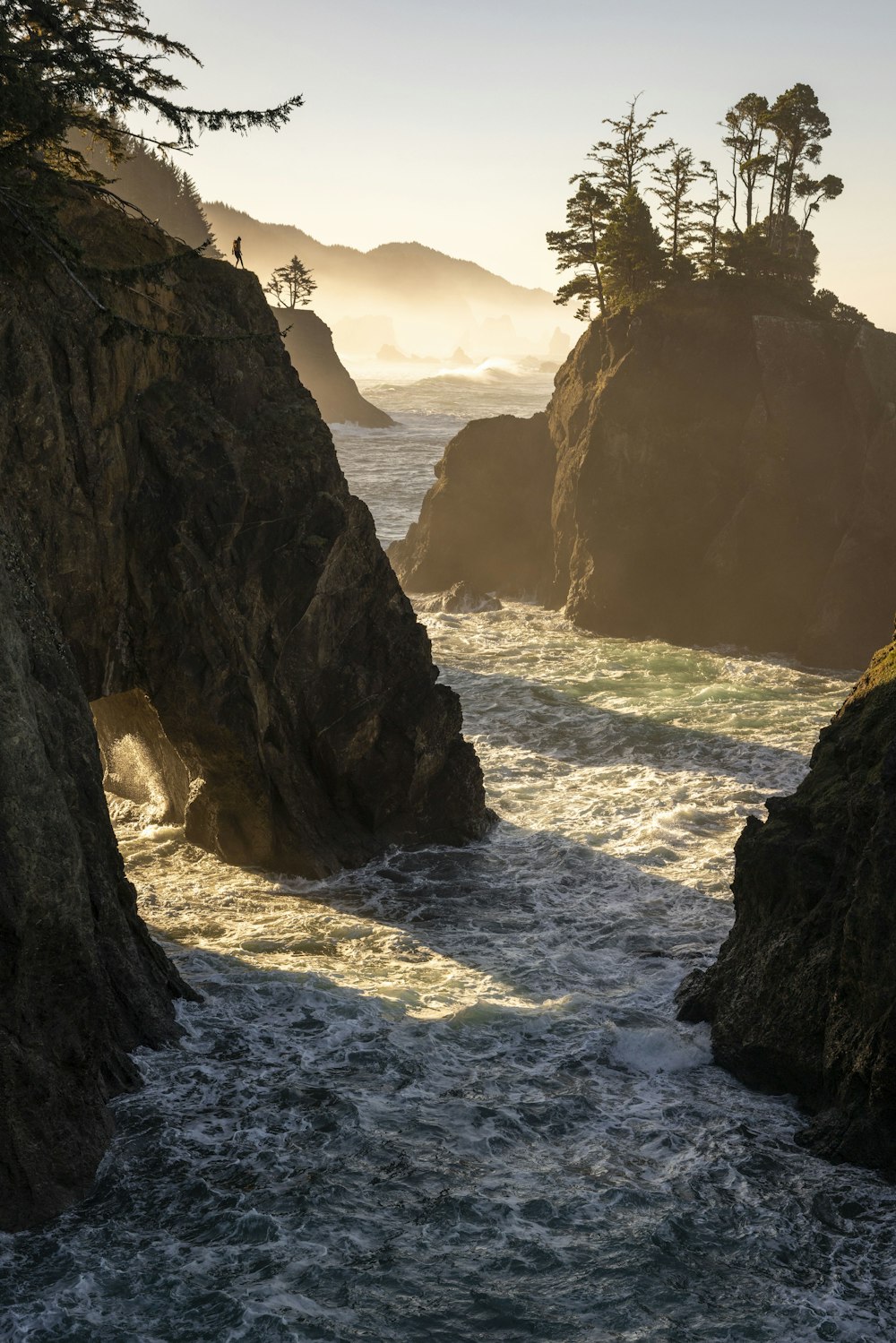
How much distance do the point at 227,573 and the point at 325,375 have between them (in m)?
86.6

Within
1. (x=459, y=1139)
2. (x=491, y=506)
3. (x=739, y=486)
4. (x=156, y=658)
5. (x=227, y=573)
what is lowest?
(x=459, y=1139)

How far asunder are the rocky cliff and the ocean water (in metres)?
21.0

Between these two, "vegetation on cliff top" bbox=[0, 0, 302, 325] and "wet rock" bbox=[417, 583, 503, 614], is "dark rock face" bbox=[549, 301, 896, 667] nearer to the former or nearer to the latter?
"wet rock" bbox=[417, 583, 503, 614]

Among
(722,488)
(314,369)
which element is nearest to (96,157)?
(314,369)

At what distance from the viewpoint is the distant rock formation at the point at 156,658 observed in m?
15.2

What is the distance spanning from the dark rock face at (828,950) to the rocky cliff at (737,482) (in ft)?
91.0

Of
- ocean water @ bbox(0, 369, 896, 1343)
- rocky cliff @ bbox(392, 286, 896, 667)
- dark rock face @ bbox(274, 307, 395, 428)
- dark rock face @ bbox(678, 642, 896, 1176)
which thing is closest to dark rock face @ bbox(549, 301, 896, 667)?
rocky cliff @ bbox(392, 286, 896, 667)

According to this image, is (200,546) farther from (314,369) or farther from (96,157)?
(96,157)

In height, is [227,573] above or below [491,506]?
below

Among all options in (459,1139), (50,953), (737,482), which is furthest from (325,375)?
(459,1139)

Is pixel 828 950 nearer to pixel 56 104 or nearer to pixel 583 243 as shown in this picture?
pixel 56 104

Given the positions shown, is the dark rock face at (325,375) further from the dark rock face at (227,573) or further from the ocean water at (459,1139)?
the ocean water at (459,1139)

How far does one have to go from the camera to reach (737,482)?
50.2 meters

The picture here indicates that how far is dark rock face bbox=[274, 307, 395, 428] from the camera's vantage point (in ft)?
352
